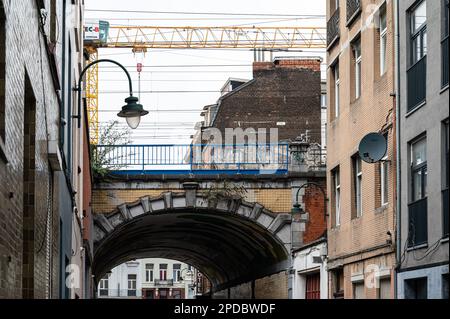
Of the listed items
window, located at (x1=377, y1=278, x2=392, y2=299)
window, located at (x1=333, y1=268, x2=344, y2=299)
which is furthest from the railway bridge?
window, located at (x1=377, y1=278, x2=392, y2=299)

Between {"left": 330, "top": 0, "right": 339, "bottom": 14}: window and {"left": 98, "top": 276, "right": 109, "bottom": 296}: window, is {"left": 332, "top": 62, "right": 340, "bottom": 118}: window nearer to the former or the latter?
{"left": 330, "top": 0, "right": 339, "bottom": 14}: window

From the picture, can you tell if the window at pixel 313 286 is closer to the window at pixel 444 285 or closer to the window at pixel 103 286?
the window at pixel 444 285

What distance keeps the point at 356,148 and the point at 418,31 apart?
214 inches

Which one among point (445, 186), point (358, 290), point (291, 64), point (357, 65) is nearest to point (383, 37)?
point (357, 65)

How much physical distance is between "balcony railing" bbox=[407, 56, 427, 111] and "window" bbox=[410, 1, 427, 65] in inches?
7.6

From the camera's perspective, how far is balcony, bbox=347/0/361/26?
1007 inches

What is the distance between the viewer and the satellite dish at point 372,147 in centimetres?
2234

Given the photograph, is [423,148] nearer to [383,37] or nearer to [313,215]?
[383,37]

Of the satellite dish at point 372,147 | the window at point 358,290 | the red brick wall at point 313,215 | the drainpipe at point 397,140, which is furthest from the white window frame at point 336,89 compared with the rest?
the red brick wall at point 313,215

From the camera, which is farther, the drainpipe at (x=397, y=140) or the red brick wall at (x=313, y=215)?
the red brick wall at (x=313, y=215)

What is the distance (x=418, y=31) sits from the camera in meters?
20.8

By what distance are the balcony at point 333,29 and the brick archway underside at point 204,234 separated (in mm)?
9581
